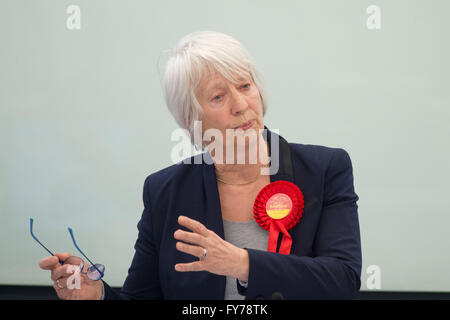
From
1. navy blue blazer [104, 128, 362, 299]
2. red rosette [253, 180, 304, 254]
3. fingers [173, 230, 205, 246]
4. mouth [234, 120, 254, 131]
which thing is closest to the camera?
fingers [173, 230, 205, 246]

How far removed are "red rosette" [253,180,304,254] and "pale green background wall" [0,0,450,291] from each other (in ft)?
5.68

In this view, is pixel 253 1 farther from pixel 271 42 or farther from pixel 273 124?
pixel 273 124

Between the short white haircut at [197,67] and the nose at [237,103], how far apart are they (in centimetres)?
3

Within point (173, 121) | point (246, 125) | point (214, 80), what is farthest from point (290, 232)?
point (173, 121)

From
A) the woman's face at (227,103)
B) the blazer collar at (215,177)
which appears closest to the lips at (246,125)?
the woman's face at (227,103)

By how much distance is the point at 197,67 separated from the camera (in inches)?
52.5

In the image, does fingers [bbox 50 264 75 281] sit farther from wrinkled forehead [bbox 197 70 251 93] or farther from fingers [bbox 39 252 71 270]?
wrinkled forehead [bbox 197 70 251 93]

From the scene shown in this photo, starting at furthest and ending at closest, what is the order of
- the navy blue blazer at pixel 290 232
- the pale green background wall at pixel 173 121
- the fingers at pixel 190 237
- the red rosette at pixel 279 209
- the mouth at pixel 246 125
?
the pale green background wall at pixel 173 121 < the mouth at pixel 246 125 < the red rosette at pixel 279 209 < the navy blue blazer at pixel 290 232 < the fingers at pixel 190 237

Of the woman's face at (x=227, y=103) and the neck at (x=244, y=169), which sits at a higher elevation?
the woman's face at (x=227, y=103)

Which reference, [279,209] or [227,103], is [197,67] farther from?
[279,209]

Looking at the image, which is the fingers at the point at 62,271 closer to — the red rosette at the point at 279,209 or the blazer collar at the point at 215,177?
the blazer collar at the point at 215,177

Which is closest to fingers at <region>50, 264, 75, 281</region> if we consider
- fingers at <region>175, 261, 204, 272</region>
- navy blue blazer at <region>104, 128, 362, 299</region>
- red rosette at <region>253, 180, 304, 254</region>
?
navy blue blazer at <region>104, 128, 362, 299</region>

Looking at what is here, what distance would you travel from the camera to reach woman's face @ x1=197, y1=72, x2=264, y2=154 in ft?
4.43

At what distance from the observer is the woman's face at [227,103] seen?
135cm
